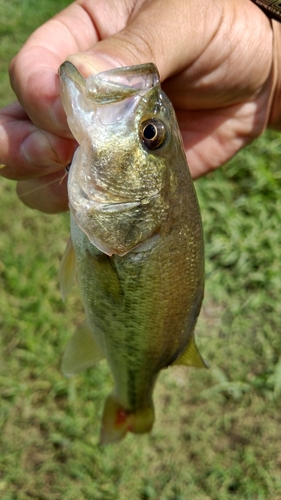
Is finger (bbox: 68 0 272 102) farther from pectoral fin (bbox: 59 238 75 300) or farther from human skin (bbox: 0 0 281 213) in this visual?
pectoral fin (bbox: 59 238 75 300)

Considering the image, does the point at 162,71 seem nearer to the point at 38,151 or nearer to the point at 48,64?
the point at 48,64

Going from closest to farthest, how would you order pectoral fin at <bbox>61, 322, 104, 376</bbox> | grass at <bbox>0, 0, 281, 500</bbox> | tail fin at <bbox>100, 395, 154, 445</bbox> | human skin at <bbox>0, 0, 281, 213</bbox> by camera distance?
human skin at <bbox>0, 0, 281, 213</bbox> → pectoral fin at <bbox>61, 322, 104, 376</bbox> → tail fin at <bbox>100, 395, 154, 445</bbox> → grass at <bbox>0, 0, 281, 500</bbox>

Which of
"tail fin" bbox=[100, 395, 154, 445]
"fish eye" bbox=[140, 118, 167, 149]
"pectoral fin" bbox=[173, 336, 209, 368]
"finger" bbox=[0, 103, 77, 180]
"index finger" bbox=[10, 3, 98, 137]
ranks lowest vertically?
"tail fin" bbox=[100, 395, 154, 445]

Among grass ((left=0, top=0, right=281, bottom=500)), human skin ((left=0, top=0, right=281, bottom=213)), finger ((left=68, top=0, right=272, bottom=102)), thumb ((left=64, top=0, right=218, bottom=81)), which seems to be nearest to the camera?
thumb ((left=64, top=0, right=218, bottom=81))

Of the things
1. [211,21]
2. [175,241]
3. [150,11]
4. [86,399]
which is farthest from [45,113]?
[86,399]

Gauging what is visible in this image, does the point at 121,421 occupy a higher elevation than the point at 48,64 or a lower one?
lower

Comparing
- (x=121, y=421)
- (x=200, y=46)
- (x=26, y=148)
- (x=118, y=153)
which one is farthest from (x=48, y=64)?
(x=121, y=421)

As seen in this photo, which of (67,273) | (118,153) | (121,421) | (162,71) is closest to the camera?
(118,153)

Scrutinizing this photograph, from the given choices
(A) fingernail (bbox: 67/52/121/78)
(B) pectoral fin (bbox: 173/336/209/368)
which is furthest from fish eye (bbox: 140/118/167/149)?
(B) pectoral fin (bbox: 173/336/209/368)
